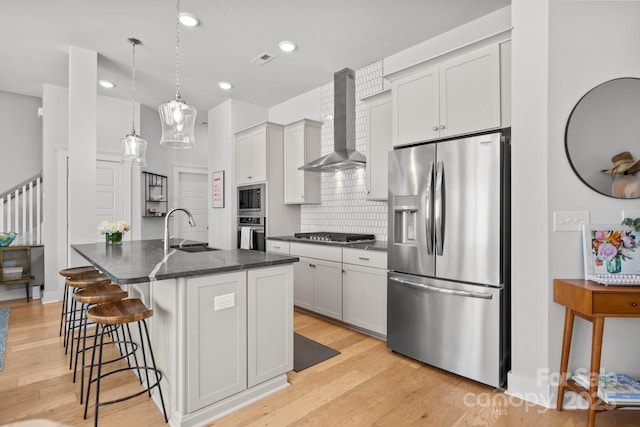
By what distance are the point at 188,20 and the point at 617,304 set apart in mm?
3857

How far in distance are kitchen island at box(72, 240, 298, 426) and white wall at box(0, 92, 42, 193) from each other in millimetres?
4097

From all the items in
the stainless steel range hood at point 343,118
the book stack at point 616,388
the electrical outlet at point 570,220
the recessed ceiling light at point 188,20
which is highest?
the recessed ceiling light at point 188,20

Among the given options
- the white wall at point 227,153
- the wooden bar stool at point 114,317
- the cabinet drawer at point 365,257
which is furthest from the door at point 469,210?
the white wall at point 227,153

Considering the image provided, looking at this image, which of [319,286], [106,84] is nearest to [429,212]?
[319,286]

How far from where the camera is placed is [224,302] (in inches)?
78.6

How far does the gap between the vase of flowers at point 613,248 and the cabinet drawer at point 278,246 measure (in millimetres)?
3089

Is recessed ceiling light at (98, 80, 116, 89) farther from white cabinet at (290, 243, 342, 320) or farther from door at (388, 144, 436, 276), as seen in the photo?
door at (388, 144, 436, 276)

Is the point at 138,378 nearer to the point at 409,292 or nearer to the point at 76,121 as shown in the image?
the point at 409,292

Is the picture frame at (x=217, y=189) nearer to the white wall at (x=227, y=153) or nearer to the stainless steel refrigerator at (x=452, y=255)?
the white wall at (x=227, y=153)

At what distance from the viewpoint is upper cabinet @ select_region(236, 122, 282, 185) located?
15.4 ft

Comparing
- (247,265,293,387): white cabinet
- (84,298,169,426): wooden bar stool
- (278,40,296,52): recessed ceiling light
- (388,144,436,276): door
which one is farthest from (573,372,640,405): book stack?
(278,40,296,52): recessed ceiling light

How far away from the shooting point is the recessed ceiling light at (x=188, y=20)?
9.77ft

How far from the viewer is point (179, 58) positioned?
384cm

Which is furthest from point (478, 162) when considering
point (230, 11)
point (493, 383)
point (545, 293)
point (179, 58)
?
point (179, 58)
